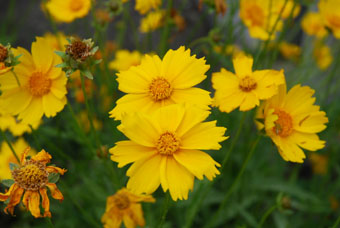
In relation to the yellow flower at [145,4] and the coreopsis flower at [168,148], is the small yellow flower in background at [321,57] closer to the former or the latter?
the yellow flower at [145,4]

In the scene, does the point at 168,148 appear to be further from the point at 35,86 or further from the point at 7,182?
the point at 35,86

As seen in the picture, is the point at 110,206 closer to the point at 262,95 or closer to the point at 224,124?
the point at 262,95

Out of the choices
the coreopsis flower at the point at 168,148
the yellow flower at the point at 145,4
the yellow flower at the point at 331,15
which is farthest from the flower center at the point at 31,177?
the yellow flower at the point at 331,15

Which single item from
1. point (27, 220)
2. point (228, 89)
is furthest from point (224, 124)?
point (27, 220)

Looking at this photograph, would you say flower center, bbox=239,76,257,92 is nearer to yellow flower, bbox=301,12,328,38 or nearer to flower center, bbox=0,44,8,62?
flower center, bbox=0,44,8,62

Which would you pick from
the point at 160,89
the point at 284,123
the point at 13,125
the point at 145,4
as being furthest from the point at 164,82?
the point at 13,125

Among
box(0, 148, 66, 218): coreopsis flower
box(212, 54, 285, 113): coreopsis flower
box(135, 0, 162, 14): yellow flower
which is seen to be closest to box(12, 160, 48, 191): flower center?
box(0, 148, 66, 218): coreopsis flower
